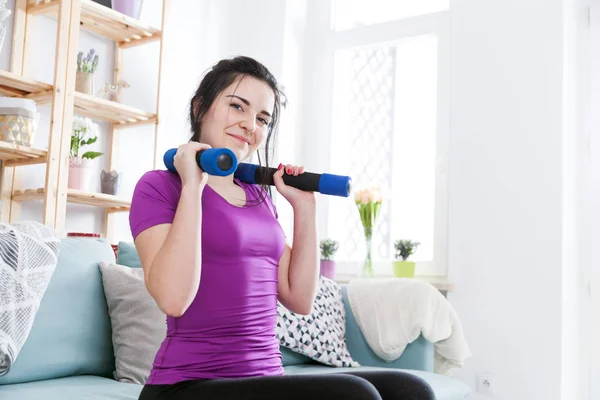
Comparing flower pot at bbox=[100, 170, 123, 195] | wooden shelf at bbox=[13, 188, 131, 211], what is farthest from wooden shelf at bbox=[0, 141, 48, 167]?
flower pot at bbox=[100, 170, 123, 195]

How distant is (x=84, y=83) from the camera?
2.77m

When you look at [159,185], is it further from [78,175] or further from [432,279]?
[432,279]

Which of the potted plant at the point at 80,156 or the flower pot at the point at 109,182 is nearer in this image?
the potted plant at the point at 80,156

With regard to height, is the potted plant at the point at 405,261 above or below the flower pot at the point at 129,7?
below

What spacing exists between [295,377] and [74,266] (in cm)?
98

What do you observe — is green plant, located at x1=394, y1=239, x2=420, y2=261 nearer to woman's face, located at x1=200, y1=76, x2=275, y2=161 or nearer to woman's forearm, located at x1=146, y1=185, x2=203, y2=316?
woman's face, located at x1=200, y1=76, x2=275, y2=161

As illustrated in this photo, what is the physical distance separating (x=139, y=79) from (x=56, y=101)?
2.26 ft

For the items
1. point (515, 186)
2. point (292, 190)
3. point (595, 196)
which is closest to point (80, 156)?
point (292, 190)

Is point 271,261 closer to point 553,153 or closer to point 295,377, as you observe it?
point 295,377

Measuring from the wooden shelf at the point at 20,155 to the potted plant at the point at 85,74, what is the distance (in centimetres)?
35

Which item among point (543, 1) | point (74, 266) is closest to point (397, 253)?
point (543, 1)

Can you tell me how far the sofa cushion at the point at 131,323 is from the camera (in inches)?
73.4

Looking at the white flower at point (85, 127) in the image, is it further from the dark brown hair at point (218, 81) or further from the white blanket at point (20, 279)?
the dark brown hair at point (218, 81)

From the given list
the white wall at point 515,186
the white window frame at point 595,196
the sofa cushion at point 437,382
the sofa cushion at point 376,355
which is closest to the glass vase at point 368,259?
the white wall at point 515,186
